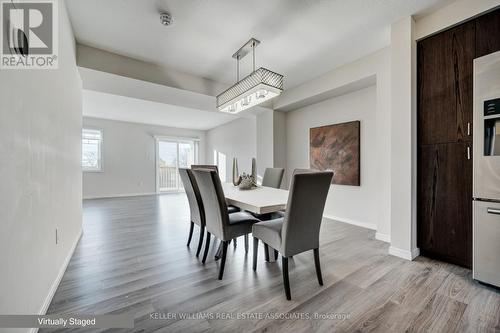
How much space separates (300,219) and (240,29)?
83.3 inches

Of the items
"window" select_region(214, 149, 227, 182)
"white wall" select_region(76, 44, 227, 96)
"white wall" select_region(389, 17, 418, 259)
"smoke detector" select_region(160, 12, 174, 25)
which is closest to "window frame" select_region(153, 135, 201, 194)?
"window" select_region(214, 149, 227, 182)

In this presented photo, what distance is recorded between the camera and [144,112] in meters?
5.68

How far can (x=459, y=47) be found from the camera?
1.97 metres

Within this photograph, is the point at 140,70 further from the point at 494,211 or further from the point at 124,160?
the point at 124,160

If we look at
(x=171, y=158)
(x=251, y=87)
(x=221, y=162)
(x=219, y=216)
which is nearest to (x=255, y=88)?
(x=251, y=87)

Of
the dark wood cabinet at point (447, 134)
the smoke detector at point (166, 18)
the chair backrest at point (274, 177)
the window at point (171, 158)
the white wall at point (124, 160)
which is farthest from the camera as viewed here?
the window at point (171, 158)

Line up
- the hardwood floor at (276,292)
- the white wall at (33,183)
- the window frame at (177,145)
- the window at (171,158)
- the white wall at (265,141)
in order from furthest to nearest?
the window at (171,158)
the window frame at (177,145)
the white wall at (265,141)
the hardwood floor at (276,292)
the white wall at (33,183)

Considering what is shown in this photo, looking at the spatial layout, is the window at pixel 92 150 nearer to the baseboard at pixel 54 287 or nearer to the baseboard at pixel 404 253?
the baseboard at pixel 54 287

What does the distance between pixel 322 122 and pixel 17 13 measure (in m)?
3.82

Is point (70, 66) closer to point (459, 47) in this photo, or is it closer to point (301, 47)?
point (301, 47)

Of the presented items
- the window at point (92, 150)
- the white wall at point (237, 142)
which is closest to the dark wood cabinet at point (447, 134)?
the white wall at point (237, 142)

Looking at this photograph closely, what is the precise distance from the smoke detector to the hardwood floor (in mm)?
2489

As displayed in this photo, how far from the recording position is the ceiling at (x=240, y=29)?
198 cm
